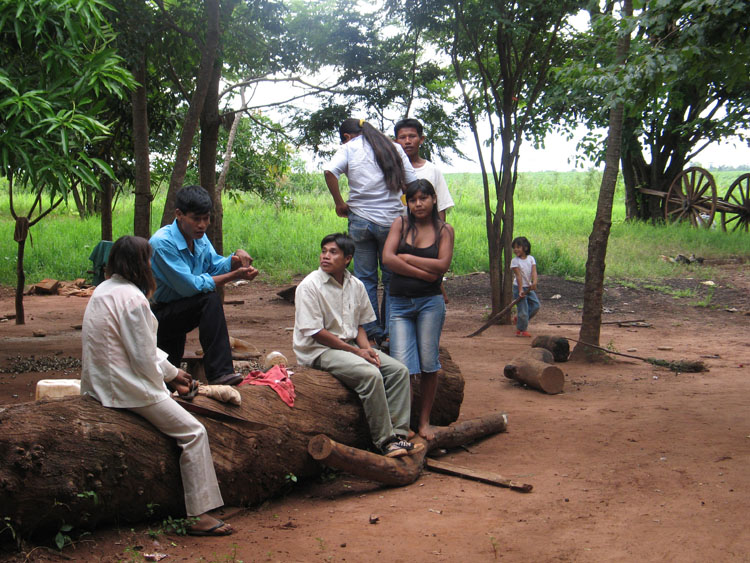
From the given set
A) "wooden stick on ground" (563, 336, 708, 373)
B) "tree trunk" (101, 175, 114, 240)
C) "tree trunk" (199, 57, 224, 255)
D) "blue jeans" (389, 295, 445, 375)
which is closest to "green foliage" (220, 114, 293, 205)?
"tree trunk" (101, 175, 114, 240)

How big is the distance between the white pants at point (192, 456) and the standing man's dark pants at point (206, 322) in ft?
2.97

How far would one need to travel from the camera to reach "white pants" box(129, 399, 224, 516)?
11.4 ft

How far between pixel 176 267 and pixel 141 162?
4.80 m

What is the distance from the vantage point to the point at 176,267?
4.40 metres

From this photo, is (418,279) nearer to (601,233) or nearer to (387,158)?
(387,158)

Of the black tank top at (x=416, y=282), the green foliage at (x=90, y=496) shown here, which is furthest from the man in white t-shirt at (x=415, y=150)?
the green foliage at (x=90, y=496)

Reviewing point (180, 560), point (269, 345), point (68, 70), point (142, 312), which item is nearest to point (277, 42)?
point (269, 345)

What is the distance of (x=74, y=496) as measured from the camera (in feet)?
10.4

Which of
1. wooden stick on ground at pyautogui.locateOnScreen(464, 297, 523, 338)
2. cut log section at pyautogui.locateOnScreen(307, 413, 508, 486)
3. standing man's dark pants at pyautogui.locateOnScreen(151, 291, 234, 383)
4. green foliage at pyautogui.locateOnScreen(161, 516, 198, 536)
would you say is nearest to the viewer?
green foliage at pyautogui.locateOnScreen(161, 516, 198, 536)

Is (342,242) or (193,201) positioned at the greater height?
(193,201)

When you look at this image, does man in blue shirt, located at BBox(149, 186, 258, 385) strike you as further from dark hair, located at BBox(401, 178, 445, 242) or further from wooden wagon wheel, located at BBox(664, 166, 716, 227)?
wooden wagon wheel, located at BBox(664, 166, 716, 227)

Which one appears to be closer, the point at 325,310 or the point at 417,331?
the point at 325,310

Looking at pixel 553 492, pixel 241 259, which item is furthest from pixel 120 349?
pixel 553 492

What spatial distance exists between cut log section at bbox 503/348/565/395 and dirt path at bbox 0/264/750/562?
0.32 feet
